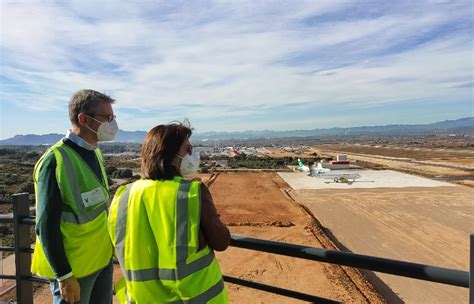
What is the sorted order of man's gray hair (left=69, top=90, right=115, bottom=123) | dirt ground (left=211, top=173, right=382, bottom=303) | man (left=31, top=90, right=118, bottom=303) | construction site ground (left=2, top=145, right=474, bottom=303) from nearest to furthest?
man (left=31, top=90, right=118, bottom=303) → man's gray hair (left=69, top=90, right=115, bottom=123) → dirt ground (left=211, top=173, right=382, bottom=303) → construction site ground (left=2, top=145, right=474, bottom=303)

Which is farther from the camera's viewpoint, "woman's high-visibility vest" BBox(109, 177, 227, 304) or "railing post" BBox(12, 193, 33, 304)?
"railing post" BBox(12, 193, 33, 304)

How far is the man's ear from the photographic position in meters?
2.67

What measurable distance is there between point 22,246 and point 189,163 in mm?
2156

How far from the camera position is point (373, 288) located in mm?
12297

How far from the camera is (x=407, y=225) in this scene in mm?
20547

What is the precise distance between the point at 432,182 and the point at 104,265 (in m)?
39.1

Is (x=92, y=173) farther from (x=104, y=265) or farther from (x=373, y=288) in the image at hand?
(x=373, y=288)

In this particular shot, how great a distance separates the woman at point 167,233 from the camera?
5.86ft

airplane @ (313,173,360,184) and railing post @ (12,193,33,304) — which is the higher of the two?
railing post @ (12,193,33,304)

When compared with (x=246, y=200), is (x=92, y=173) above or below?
above

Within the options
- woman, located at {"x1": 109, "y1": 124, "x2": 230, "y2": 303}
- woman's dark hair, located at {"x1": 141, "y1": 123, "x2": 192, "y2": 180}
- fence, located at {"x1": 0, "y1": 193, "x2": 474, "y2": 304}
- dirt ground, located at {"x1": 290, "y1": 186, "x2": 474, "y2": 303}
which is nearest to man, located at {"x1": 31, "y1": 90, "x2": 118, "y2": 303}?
woman, located at {"x1": 109, "y1": 124, "x2": 230, "y2": 303}

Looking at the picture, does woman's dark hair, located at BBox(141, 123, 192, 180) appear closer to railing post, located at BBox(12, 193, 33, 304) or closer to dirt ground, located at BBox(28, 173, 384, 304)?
railing post, located at BBox(12, 193, 33, 304)

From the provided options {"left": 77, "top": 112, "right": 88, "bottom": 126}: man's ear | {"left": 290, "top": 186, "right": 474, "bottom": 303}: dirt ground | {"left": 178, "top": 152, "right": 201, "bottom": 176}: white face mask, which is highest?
{"left": 77, "top": 112, "right": 88, "bottom": 126}: man's ear

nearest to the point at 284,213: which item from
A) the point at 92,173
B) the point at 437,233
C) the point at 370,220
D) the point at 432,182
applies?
the point at 370,220
